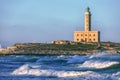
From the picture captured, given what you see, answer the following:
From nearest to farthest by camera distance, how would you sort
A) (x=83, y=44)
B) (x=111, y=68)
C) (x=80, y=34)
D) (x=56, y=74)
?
(x=56, y=74), (x=111, y=68), (x=83, y=44), (x=80, y=34)

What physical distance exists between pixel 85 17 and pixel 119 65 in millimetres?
86351

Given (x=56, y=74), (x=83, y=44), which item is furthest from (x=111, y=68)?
(x=83, y=44)

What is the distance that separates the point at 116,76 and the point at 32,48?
286 ft

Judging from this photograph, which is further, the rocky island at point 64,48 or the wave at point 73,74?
the rocky island at point 64,48

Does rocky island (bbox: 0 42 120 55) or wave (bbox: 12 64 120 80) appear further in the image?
rocky island (bbox: 0 42 120 55)

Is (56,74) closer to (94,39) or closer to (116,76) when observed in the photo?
(116,76)

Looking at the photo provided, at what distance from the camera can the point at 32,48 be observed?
122 m

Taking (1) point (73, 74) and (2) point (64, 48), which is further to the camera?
(2) point (64, 48)

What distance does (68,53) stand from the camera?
114m

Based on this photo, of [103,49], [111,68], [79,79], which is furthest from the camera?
[103,49]

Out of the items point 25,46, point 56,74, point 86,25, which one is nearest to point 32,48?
point 25,46

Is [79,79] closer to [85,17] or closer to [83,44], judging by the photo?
[83,44]

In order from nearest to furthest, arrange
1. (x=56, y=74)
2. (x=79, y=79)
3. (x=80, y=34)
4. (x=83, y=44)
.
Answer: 1. (x=79, y=79)
2. (x=56, y=74)
3. (x=83, y=44)
4. (x=80, y=34)

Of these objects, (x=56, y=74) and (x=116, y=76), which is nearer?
(x=116, y=76)
